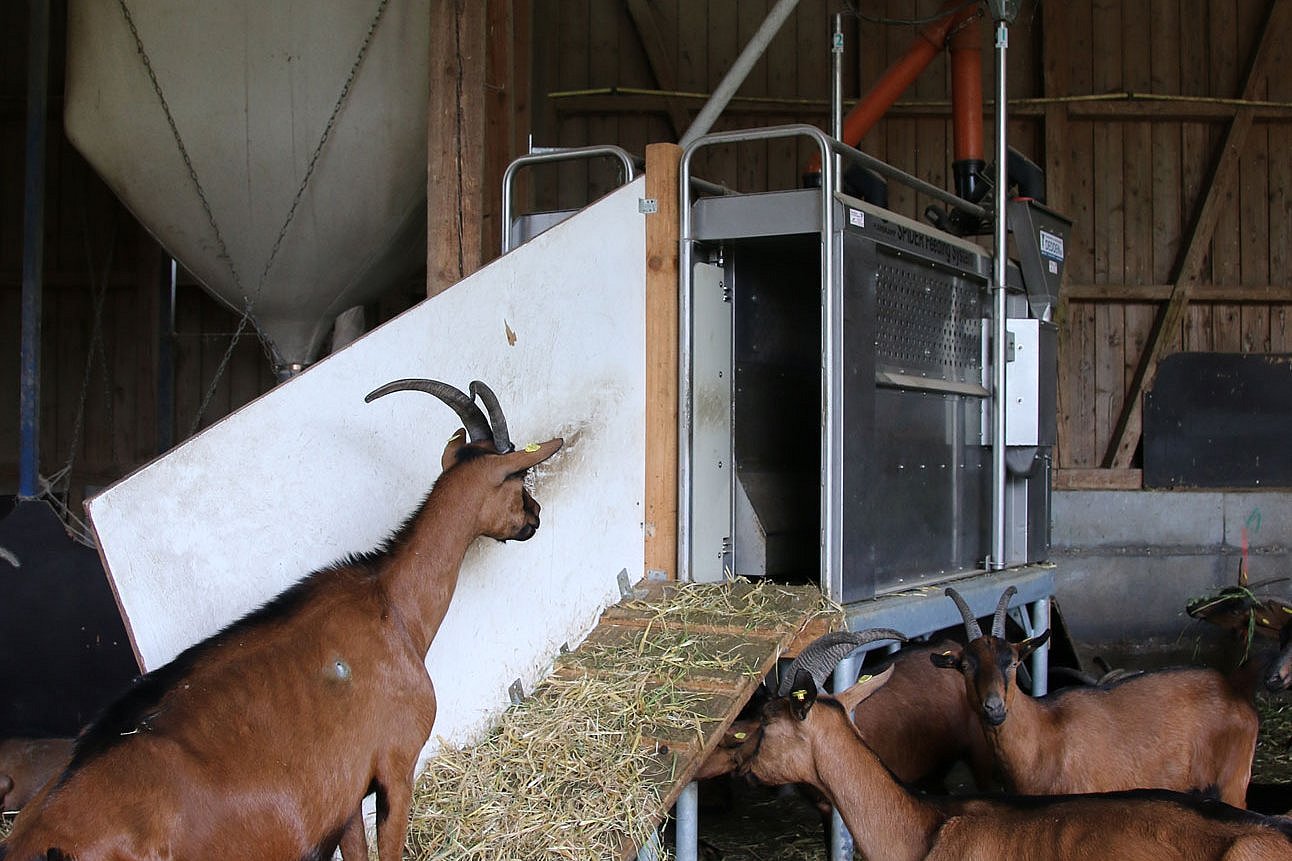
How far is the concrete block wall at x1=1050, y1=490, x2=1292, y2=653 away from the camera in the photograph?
440 inches

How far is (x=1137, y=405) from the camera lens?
37.9 ft

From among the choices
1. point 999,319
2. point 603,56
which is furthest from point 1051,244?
point 603,56

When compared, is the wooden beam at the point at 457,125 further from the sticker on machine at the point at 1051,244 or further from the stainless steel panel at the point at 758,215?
the sticker on machine at the point at 1051,244

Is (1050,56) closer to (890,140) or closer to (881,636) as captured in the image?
(890,140)

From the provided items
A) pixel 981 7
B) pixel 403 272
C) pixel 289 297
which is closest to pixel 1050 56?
pixel 981 7

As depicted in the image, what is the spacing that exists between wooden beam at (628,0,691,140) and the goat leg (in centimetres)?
893

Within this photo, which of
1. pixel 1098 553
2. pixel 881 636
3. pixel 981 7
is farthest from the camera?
pixel 1098 553

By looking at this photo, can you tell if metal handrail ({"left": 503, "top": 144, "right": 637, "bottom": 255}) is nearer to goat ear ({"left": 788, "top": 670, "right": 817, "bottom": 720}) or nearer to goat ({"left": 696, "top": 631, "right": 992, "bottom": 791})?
goat ear ({"left": 788, "top": 670, "right": 817, "bottom": 720})

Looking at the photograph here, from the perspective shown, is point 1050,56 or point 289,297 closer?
point 289,297

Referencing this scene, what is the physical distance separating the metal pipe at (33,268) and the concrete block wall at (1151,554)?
8.24 metres

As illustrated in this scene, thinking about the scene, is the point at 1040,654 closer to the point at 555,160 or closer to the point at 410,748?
the point at 555,160

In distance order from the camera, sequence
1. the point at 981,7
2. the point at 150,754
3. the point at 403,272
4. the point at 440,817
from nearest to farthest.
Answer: the point at 150,754
the point at 440,817
the point at 981,7
the point at 403,272

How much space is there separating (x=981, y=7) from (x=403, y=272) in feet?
13.7

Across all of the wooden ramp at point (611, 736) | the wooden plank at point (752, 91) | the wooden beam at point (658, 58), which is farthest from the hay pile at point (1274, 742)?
the wooden beam at point (658, 58)
